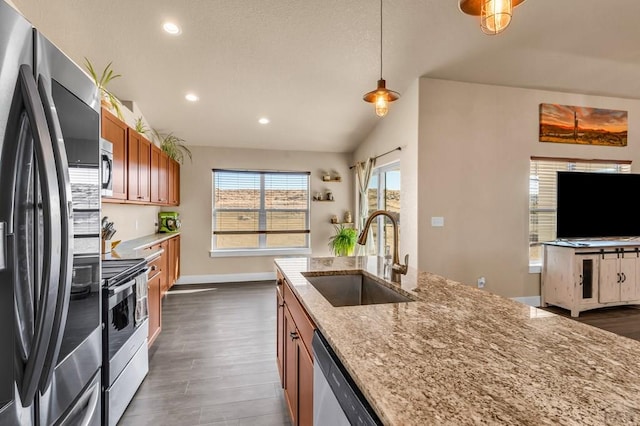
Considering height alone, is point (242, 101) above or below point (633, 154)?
above

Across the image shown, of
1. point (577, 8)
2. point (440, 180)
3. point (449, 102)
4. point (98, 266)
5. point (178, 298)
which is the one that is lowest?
point (178, 298)

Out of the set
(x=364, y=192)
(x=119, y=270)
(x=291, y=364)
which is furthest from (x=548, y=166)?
(x=119, y=270)

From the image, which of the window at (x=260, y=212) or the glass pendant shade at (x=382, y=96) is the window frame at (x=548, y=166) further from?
the window at (x=260, y=212)

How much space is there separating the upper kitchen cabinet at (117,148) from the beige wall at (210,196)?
276cm

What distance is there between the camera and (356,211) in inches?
245

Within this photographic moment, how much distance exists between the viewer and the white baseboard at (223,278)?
5762 millimetres

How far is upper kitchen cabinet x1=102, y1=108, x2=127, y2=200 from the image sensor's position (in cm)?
263

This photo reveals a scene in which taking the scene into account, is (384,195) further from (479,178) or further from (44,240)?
(44,240)

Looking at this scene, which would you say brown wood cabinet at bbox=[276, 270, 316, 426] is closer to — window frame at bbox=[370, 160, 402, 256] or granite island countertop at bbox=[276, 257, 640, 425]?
granite island countertop at bbox=[276, 257, 640, 425]

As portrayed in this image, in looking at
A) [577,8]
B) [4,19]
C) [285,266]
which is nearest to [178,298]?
[285,266]

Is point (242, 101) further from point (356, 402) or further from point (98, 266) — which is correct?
point (356, 402)

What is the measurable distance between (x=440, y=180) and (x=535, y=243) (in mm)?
1703

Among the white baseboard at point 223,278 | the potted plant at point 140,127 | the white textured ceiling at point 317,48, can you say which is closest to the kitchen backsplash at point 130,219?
the potted plant at point 140,127

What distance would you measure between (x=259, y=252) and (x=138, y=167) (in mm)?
2964
